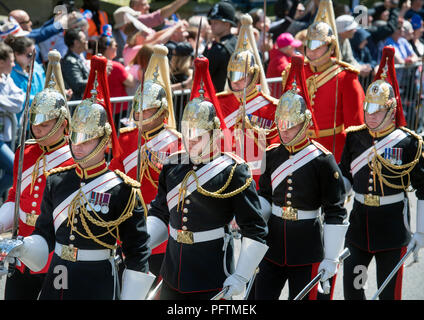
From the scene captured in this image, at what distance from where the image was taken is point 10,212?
4812 millimetres

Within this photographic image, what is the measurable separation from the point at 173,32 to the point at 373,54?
3.65m

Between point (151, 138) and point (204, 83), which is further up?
point (204, 83)

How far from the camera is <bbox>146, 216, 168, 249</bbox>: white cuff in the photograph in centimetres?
464

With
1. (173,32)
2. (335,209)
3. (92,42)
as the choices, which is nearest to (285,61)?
(173,32)

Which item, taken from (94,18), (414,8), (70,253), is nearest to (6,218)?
(70,253)

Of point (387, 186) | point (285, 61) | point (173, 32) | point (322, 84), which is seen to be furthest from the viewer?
point (285, 61)

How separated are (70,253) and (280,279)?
1.54 m

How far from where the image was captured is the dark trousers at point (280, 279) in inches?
203

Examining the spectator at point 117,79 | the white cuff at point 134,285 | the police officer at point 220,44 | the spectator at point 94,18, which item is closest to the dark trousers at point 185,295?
the white cuff at point 134,285

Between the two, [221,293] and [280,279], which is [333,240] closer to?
[280,279]

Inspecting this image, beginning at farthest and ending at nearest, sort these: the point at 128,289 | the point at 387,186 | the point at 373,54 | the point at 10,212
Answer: the point at 373,54 → the point at 387,186 → the point at 10,212 → the point at 128,289

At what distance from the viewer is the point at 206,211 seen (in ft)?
14.8

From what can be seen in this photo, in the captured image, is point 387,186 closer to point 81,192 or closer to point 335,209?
point 335,209

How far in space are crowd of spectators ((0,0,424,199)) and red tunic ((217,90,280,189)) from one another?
552 mm
